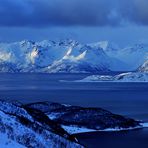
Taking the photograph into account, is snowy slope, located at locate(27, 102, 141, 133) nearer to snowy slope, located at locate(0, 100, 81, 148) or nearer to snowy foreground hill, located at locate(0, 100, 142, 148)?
snowy foreground hill, located at locate(0, 100, 142, 148)

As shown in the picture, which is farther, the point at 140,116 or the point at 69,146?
the point at 140,116

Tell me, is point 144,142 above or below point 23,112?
below

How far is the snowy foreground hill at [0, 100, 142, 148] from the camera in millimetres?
58031

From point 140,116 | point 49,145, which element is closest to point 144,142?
point 49,145

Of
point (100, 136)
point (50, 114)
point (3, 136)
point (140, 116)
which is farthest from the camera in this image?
point (140, 116)

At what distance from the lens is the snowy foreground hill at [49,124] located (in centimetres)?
5803

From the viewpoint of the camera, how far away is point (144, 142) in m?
79.0

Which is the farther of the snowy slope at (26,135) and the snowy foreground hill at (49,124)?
the snowy foreground hill at (49,124)

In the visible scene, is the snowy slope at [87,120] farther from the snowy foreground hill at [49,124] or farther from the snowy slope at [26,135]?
the snowy slope at [26,135]

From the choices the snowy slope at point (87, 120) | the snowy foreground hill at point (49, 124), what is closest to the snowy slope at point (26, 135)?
the snowy foreground hill at point (49, 124)

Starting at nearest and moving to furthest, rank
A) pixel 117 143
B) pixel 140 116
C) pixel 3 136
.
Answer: pixel 3 136 → pixel 117 143 → pixel 140 116

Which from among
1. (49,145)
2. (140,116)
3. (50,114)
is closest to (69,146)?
(49,145)

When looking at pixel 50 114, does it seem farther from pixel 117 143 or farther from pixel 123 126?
pixel 117 143

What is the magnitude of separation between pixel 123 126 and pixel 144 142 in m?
17.8
